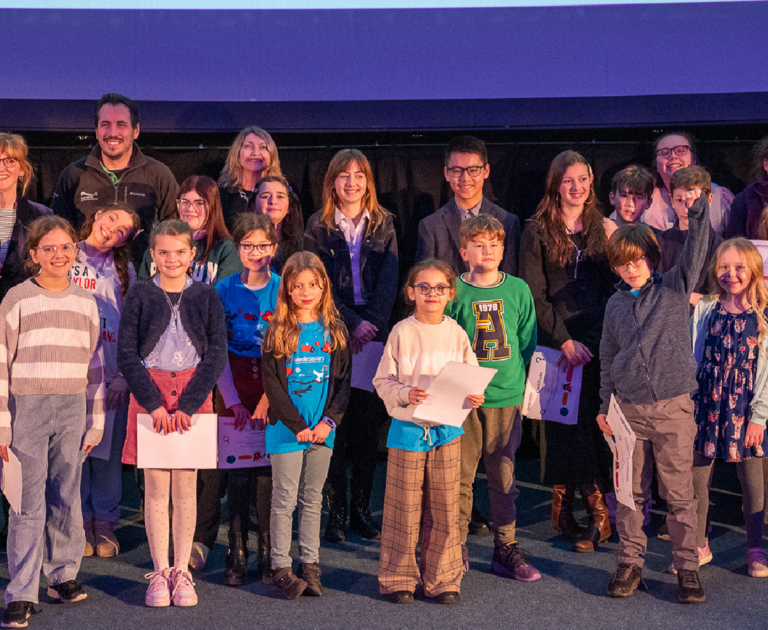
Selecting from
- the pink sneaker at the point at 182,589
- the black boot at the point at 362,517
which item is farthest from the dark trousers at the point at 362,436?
the pink sneaker at the point at 182,589

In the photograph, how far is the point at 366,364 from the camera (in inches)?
147

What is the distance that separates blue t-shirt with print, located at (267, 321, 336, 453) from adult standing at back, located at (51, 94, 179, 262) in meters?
1.45

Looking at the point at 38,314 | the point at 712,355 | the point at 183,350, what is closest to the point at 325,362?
the point at 183,350

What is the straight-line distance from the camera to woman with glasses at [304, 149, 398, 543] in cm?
385

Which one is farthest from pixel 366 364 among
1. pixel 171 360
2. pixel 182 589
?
pixel 182 589

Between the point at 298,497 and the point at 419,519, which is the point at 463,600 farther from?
the point at 298,497

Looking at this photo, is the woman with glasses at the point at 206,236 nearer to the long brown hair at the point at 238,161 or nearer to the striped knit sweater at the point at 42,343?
the long brown hair at the point at 238,161

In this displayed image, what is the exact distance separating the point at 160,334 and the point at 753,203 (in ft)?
9.74

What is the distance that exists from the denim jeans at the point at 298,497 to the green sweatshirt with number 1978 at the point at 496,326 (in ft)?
2.59

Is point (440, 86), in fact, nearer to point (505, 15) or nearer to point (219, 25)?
point (505, 15)

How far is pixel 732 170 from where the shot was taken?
5.04 m

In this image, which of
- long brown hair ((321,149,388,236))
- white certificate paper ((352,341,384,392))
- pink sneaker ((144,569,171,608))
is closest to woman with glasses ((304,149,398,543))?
long brown hair ((321,149,388,236))

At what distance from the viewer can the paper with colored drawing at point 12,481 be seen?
9.64 ft

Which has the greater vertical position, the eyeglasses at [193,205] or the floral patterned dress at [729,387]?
the eyeglasses at [193,205]
